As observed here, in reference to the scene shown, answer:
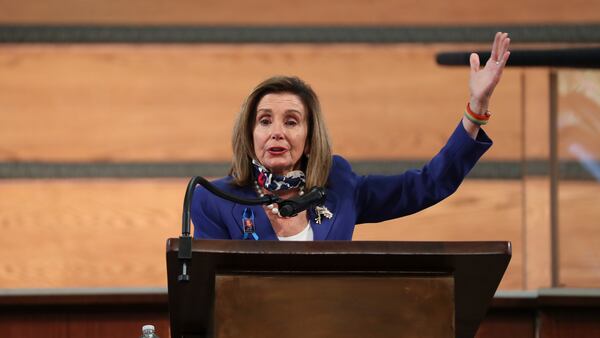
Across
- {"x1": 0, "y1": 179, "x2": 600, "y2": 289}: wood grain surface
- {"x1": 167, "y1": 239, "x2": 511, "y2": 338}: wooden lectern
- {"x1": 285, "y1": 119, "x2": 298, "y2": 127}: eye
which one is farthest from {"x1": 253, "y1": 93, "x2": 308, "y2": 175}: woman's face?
{"x1": 0, "y1": 179, "x2": 600, "y2": 289}: wood grain surface

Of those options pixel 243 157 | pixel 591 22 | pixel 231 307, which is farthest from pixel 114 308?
pixel 591 22

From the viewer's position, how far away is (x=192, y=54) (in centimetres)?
375

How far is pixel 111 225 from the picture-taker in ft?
11.9

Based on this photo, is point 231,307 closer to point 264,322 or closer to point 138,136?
point 264,322

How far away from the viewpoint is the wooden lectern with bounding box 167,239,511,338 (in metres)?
1.62

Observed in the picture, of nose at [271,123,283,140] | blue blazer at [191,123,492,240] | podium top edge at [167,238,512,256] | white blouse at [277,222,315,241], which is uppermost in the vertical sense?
nose at [271,123,283,140]

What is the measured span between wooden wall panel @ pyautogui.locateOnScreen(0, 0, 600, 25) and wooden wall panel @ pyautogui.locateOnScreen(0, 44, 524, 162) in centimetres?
9

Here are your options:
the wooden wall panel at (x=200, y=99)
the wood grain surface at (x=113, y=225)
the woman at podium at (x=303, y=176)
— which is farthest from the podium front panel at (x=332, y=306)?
the wooden wall panel at (x=200, y=99)

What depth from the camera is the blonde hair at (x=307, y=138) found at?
2.24m

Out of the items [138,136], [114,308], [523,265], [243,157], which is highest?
[138,136]

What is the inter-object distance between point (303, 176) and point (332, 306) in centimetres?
63

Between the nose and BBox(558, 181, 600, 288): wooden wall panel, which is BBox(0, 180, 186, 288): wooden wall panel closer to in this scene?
BBox(558, 181, 600, 288): wooden wall panel

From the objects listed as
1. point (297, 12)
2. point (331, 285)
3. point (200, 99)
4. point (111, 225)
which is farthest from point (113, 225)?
point (331, 285)

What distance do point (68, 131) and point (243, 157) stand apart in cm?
158
